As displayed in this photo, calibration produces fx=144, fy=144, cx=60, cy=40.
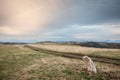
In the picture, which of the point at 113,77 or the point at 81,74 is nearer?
the point at 113,77

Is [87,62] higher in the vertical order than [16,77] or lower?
higher

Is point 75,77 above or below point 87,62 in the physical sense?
below

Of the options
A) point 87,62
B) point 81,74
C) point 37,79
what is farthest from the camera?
point 87,62

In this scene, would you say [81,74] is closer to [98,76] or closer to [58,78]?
[98,76]

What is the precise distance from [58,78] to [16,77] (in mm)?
6044

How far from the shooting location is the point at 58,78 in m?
19.7

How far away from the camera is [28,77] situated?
20.3 m

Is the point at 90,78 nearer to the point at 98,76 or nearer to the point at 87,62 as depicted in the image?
the point at 98,76

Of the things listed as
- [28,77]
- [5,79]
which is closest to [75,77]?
[28,77]

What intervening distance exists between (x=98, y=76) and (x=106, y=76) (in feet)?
3.58

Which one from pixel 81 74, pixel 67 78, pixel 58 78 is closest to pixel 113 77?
pixel 81 74

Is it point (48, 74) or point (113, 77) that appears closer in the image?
point (113, 77)

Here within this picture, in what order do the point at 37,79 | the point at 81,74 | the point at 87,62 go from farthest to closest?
the point at 87,62
the point at 81,74
the point at 37,79

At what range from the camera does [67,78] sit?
1989 centimetres
